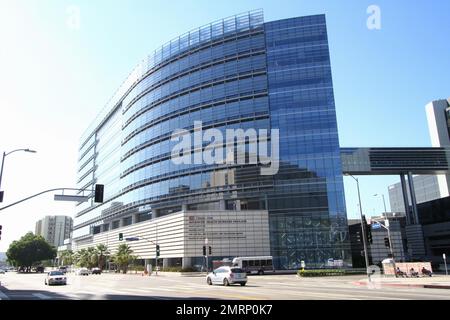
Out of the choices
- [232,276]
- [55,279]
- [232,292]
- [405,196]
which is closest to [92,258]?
[55,279]

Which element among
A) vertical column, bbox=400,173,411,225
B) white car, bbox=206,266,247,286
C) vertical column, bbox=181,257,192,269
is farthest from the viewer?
vertical column, bbox=400,173,411,225

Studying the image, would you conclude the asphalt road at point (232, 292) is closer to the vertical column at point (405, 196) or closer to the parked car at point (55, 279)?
the parked car at point (55, 279)

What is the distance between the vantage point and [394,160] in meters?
82.4

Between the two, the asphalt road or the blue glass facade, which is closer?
the asphalt road

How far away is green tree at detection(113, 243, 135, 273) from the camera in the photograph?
7906 cm

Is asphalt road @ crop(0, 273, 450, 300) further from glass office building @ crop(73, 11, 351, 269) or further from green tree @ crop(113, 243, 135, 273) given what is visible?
green tree @ crop(113, 243, 135, 273)

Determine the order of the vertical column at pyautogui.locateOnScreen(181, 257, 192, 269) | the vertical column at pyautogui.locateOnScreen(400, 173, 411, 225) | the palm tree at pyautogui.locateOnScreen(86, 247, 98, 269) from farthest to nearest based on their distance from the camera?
the palm tree at pyautogui.locateOnScreen(86, 247, 98, 269), the vertical column at pyautogui.locateOnScreen(400, 173, 411, 225), the vertical column at pyautogui.locateOnScreen(181, 257, 192, 269)

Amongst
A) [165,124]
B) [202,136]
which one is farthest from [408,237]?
[165,124]

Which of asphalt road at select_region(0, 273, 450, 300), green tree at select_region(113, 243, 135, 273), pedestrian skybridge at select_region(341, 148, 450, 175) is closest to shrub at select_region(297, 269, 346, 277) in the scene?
asphalt road at select_region(0, 273, 450, 300)

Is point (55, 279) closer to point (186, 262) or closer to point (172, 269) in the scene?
point (172, 269)

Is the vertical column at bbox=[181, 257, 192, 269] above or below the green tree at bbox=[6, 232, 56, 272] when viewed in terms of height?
below

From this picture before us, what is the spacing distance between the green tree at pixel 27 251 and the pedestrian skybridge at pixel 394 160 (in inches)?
4003

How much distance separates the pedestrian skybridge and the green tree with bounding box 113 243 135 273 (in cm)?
5032

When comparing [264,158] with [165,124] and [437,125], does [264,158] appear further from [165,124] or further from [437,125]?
[437,125]
